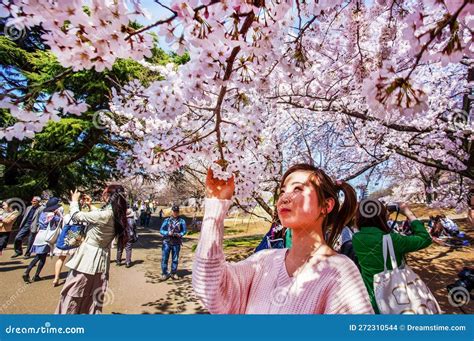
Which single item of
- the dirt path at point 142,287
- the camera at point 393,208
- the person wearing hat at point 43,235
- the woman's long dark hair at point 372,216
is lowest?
the dirt path at point 142,287

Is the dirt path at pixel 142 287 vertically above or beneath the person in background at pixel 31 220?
beneath

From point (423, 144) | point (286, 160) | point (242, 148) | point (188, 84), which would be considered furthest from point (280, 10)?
point (286, 160)

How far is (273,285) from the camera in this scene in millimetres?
1274

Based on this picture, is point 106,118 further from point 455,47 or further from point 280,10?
point 455,47

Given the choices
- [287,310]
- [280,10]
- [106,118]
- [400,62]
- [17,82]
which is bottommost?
[287,310]

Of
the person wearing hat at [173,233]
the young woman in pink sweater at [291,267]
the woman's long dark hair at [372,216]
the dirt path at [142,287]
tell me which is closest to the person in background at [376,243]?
the woman's long dark hair at [372,216]

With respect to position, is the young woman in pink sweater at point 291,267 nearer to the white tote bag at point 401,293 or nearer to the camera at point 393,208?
the white tote bag at point 401,293

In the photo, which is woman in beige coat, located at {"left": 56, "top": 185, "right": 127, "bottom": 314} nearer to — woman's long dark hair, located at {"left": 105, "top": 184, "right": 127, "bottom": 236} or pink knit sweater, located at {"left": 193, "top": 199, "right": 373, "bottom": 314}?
woman's long dark hair, located at {"left": 105, "top": 184, "right": 127, "bottom": 236}

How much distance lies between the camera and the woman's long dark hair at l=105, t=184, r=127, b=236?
12.5 feet

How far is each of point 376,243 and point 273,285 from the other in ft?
5.35

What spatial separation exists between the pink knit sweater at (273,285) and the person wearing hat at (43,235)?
6120mm

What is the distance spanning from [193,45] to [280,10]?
53cm

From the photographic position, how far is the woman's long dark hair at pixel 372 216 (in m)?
2.67

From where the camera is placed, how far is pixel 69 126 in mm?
11398
